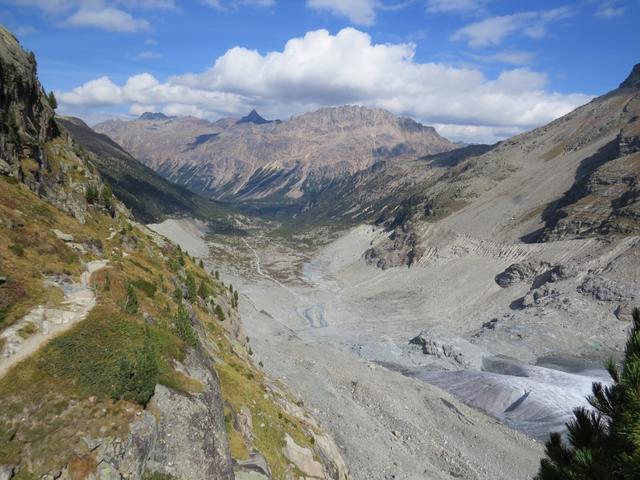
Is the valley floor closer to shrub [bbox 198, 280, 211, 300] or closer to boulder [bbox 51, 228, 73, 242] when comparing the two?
shrub [bbox 198, 280, 211, 300]

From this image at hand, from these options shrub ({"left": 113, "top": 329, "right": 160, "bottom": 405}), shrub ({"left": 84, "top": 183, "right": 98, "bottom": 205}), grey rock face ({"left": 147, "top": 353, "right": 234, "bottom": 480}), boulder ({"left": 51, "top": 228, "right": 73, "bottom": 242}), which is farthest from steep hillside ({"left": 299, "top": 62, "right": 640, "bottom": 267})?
shrub ({"left": 113, "top": 329, "right": 160, "bottom": 405})

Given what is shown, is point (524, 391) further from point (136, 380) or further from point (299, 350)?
point (136, 380)

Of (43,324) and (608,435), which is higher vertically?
(608,435)

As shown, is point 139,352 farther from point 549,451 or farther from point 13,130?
point 13,130

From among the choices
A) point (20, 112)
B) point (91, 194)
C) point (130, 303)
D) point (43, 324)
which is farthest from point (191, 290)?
point (43, 324)

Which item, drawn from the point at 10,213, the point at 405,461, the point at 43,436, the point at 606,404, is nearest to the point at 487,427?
the point at 405,461
